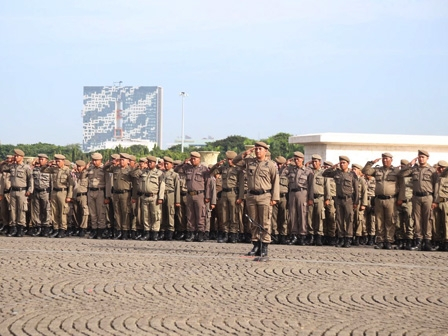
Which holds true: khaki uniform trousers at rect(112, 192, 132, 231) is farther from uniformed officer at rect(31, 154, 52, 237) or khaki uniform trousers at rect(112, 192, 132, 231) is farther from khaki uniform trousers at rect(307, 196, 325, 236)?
khaki uniform trousers at rect(307, 196, 325, 236)

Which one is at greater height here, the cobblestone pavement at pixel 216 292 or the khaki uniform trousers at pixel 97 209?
the khaki uniform trousers at pixel 97 209

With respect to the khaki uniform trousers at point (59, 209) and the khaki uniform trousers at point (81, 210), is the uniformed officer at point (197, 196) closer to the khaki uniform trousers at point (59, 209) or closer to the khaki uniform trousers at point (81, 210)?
the khaki uniform trousers at point (81, 210)

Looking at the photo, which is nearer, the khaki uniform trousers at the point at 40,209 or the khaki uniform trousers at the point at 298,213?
the khaki uniform trousers at the point at 298,213

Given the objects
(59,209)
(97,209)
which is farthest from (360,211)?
(59,209)

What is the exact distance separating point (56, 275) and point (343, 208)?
7615 mm

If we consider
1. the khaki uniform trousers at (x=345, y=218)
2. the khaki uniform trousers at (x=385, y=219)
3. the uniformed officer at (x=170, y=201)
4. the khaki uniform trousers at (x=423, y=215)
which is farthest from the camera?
the uniformed officer at (x=170, y=201)

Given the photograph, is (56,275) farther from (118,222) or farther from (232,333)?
(118,222)

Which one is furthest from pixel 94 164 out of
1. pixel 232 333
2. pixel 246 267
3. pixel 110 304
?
pixel 232 333

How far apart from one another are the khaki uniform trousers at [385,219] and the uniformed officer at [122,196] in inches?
197

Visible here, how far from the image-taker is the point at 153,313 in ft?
31.1

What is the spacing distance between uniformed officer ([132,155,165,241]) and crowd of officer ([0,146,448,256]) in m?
0.02

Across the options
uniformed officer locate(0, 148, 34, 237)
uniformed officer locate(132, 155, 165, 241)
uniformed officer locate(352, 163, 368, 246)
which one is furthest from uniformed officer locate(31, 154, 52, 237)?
uniformed officer locate(352, 163, 368, 246)

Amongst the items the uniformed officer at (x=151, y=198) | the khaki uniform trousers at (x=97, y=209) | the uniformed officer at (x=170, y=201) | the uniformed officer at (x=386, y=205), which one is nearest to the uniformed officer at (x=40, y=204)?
the khaki uniform trousers at (x=97, y=209)

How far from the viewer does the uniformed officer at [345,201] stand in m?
18.3
